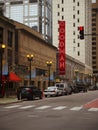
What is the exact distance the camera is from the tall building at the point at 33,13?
13125cm

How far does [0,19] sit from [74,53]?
323 ft

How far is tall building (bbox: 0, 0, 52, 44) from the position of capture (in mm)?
131250

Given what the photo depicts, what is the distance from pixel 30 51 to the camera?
70.6 m

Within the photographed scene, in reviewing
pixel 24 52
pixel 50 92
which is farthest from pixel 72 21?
pixel 50 92

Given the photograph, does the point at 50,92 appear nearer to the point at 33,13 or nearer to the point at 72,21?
the point at 33,13

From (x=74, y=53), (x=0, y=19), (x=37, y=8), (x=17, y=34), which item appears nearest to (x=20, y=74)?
(x=17, y=34)

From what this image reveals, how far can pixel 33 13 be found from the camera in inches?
5300

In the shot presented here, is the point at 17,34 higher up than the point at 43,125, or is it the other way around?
the point at 17,34

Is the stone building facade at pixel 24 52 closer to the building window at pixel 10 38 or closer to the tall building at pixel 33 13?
the building window at pixel 10 38

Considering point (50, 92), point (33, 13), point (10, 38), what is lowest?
point (50, 92)

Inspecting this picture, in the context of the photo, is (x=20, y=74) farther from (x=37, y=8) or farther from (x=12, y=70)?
(x=37, y=8)

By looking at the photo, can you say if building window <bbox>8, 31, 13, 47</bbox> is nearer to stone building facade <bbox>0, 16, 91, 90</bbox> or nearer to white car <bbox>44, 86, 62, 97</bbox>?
stone building facade <bbox>0, 16, 91, 90</bbox>

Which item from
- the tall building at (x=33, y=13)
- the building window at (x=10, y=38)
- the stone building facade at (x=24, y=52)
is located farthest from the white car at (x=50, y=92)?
the tall building at (x=33, y=13)

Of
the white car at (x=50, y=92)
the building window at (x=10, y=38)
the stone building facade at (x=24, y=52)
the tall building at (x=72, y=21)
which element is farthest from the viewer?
the tall building at (x=72, y=21)
